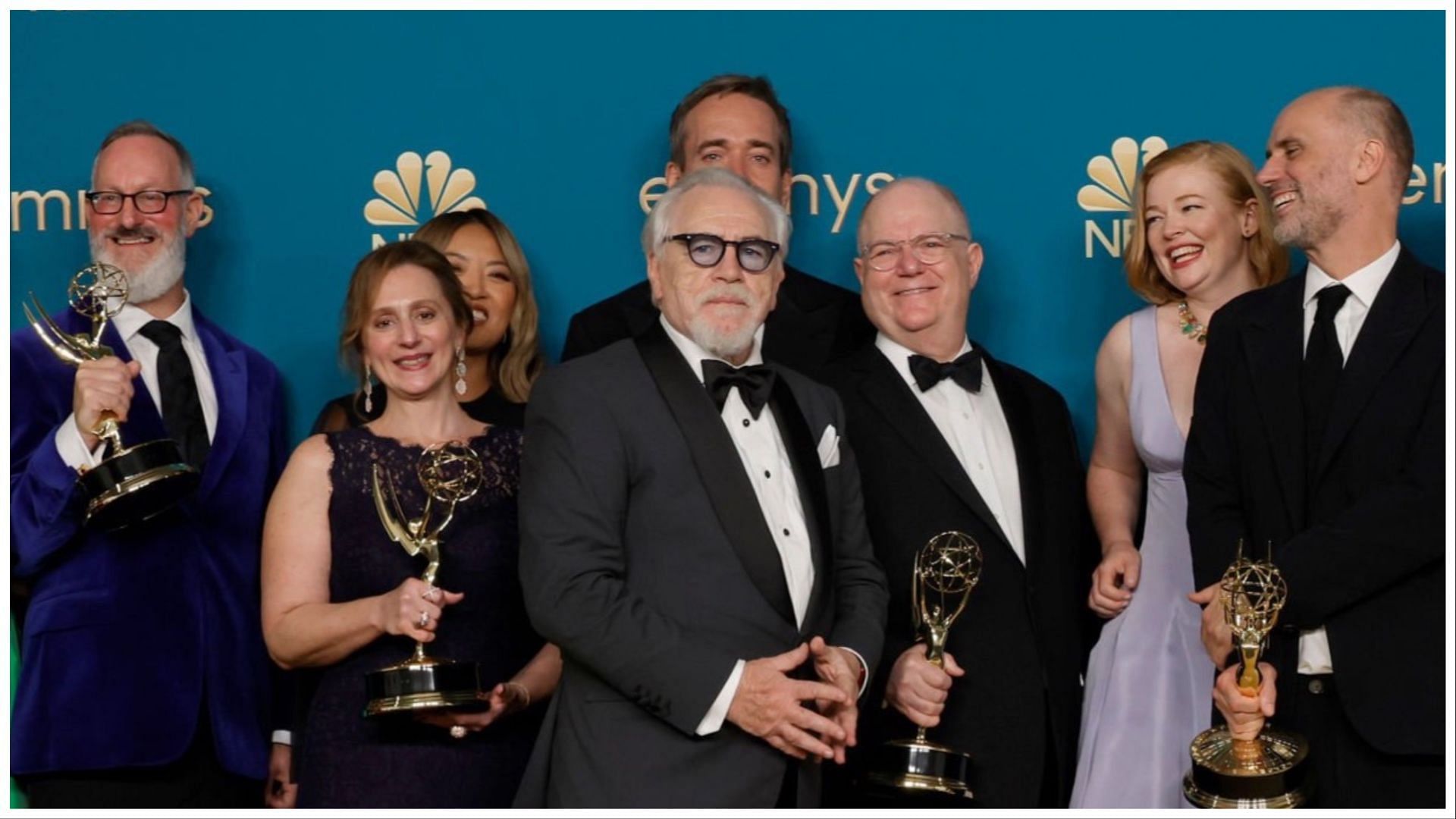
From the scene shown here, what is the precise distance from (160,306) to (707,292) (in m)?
1.47

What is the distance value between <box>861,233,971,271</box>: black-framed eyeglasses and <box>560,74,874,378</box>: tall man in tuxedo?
320mm

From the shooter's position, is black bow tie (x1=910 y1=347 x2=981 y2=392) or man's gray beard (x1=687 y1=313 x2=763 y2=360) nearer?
man's gray beard (x1=687 y1=313 x2=763 y2=360)

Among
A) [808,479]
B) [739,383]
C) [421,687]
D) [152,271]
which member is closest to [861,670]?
[808,479]

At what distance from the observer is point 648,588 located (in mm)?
3625

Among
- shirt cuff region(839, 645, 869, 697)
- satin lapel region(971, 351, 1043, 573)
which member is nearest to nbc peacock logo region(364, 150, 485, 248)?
satin lapel region(971, 351, 1043, 573)

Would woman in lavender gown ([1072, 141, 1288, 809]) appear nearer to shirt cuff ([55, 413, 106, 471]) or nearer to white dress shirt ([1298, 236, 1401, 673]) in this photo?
white dress shirt ([1298, 236, 1401, 673])

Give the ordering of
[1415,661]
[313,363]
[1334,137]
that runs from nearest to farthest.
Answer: [1415,661], [1334,137], [313,363]

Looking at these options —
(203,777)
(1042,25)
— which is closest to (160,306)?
(203,777)

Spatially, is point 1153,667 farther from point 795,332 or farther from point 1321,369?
point 795,332

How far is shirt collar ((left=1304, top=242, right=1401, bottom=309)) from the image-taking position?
4016mm

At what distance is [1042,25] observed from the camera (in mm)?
5375

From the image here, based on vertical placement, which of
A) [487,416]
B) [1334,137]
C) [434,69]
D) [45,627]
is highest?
[434,69]

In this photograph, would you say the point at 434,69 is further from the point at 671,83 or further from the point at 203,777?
the point at 203,777

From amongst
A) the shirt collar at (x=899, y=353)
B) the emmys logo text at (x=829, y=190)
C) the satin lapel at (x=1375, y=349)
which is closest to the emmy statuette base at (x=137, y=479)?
the shirt collar at (x=899, y=353)
